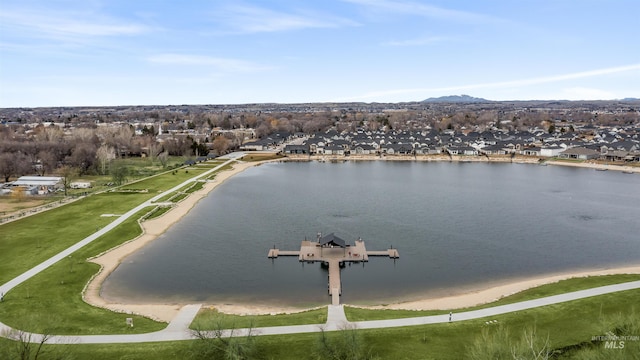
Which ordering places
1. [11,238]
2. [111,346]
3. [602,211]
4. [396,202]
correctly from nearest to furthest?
[111,346] < [11,238] < [602,211] < [396,202]

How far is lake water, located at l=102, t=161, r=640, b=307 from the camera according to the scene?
32.2 meters

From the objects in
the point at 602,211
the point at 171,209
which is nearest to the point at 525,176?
the point at 602,211

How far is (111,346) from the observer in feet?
72.4

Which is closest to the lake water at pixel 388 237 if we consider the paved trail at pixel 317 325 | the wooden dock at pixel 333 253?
the wooden dock at pixel 333 253

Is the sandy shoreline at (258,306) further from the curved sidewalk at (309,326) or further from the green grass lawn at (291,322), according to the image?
the curved sidewalk at (309,326)

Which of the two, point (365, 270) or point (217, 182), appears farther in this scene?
point (217, 182)

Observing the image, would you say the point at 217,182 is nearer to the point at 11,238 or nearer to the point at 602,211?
the point at 11,238

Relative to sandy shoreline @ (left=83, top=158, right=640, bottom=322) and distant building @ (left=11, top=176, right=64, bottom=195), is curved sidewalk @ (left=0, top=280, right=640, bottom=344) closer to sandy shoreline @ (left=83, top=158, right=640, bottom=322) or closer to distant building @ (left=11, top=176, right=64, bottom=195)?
sandy shoreline @ (left=83, top=158, right=640, bottom=322)

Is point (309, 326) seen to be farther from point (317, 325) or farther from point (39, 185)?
point (39, 185)

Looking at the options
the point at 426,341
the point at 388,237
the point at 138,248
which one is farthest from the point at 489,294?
the point at 138,248

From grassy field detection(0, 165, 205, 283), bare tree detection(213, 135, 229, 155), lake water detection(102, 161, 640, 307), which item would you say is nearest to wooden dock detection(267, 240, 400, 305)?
lake water detection(102, 161, 640, 307)

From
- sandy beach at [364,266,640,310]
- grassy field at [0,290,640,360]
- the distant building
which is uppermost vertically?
the distant building

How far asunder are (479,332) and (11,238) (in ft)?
136

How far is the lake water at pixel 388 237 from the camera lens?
32.2m
